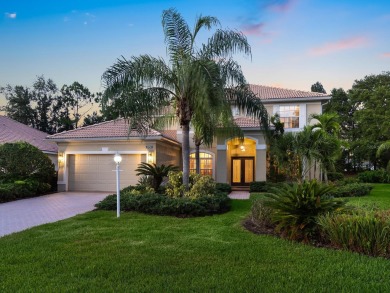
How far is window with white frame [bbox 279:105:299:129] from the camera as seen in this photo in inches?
808

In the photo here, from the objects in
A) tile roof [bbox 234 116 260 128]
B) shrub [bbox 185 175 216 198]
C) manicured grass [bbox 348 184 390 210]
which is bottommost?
manicured grass [bbox 348 184 390 210]

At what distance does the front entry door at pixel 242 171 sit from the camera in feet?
68.6

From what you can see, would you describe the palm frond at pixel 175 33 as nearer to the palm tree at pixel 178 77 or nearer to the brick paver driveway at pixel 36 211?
the palm tree at pixel 178 77

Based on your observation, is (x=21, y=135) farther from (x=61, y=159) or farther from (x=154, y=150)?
(x=154, y=150)

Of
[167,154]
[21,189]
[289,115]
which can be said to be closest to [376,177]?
[289,115]

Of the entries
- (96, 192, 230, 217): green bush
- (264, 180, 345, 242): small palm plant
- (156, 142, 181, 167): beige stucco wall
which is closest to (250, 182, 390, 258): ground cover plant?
(264, 180, 345, 242): small palm plant

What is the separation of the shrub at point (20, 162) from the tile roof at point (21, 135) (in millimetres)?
5659

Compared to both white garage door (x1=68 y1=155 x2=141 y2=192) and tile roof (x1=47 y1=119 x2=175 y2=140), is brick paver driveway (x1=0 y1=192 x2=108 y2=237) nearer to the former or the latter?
white garage door (x1=68 y1=155 x2=141 y2=192)

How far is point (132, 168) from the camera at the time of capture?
57.9ft

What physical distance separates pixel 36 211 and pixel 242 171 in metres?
13.1

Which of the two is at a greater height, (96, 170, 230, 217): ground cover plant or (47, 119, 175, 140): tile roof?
(47, 119, 175, 140): tile roof

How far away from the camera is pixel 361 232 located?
580 cm

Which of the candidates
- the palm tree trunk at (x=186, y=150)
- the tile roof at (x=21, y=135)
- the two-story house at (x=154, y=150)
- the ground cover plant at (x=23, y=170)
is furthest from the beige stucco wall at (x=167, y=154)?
the tile roof at (x=21, y=135)

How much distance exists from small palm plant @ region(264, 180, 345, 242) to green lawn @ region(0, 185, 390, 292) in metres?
0.46
